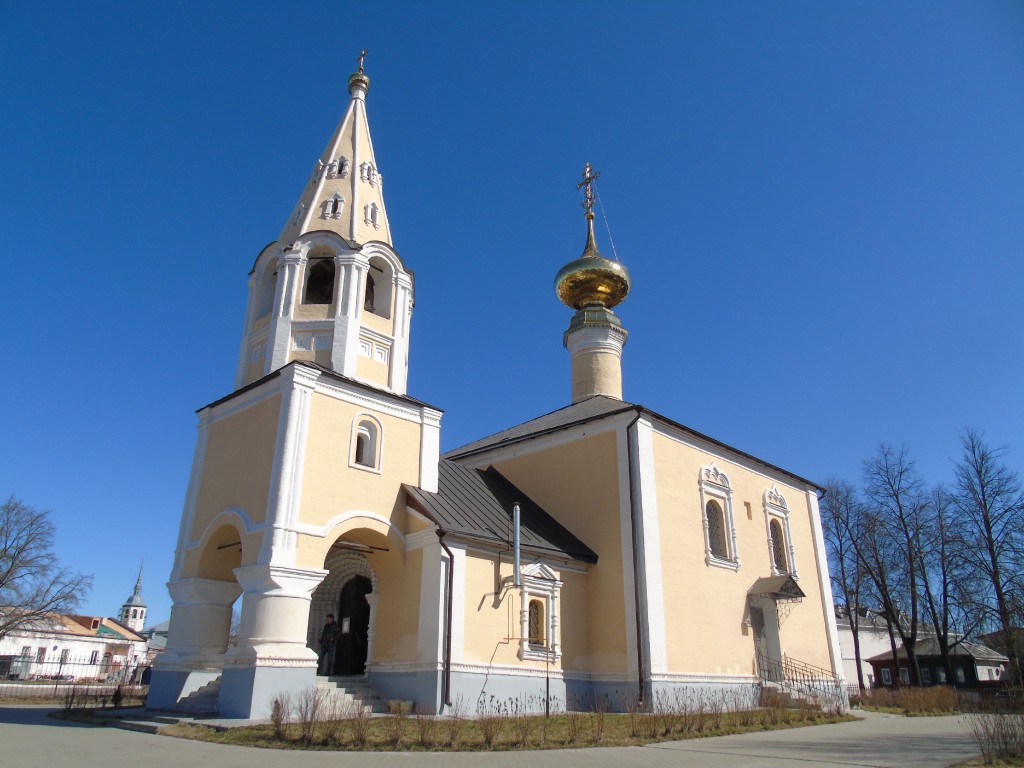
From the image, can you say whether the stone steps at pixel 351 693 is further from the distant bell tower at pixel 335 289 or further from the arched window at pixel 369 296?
the arched window at pixel 369 296

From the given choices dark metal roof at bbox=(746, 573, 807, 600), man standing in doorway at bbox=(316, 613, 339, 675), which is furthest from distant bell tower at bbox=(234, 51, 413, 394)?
dark metal roof at bbox=(746, 573, 807, 600)

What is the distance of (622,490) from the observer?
15.5m

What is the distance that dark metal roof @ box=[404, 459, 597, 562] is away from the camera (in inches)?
530

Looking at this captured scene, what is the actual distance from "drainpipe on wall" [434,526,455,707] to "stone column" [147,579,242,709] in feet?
13.2

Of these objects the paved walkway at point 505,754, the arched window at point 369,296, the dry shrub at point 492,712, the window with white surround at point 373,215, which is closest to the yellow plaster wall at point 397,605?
the dry shrub at point 492,712

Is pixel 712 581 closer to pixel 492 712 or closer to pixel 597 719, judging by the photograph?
pixel 492 712

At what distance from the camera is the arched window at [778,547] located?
18812 mm

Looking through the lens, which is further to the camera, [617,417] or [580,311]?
[580,311]

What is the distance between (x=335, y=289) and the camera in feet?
47.3

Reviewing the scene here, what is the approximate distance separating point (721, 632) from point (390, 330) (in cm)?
953

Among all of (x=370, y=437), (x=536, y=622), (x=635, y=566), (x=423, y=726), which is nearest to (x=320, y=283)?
(x=370, y=437)

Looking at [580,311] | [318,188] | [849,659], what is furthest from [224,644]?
[849,659]

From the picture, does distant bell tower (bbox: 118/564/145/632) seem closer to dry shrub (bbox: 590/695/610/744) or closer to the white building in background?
the white building in background

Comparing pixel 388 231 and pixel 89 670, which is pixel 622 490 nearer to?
pixel 388 231
